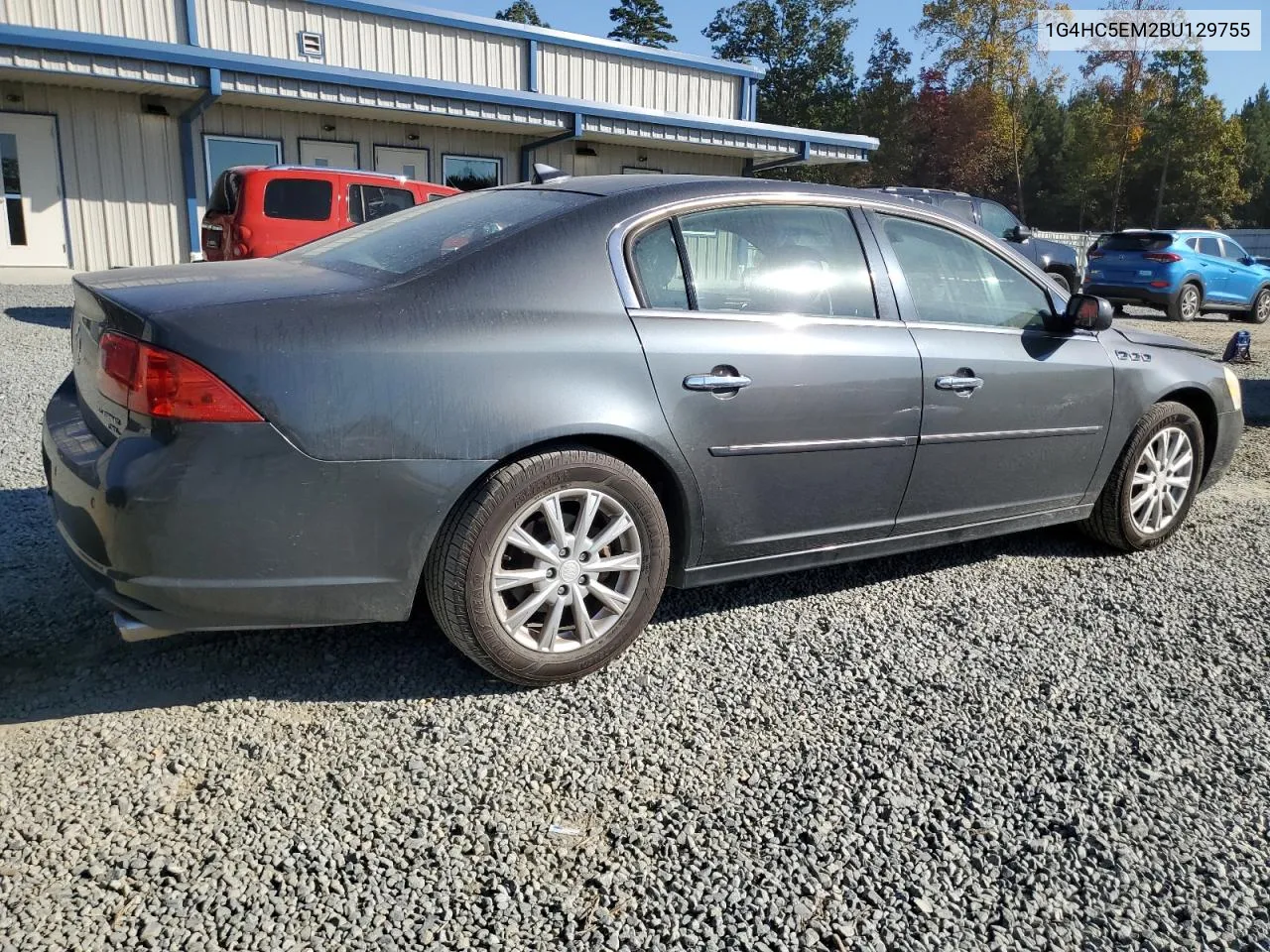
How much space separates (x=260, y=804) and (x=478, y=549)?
33.3 inches

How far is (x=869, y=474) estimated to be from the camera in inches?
139

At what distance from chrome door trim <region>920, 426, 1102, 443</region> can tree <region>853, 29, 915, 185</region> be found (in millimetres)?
46638

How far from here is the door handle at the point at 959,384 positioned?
362 centimetres

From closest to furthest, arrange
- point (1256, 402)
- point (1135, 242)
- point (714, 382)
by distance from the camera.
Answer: point (714, 382)
point (1256, 402)
point (1135, 242)

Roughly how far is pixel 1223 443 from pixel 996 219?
11669mm

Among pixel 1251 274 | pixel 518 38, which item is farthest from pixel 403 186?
pixel 1251 274

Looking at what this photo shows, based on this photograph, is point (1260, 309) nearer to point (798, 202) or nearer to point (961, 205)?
point (961, 205)

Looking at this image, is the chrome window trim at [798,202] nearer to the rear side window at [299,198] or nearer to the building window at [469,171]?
the rear side window at [299,198]

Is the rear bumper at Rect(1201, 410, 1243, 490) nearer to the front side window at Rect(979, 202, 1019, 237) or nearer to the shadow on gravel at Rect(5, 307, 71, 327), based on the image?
the shadow on gravel at Rect(5, 307, 71, 327)

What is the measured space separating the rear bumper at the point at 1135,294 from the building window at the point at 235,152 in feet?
45.0

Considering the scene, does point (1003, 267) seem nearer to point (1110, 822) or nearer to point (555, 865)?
point (1110, 822)

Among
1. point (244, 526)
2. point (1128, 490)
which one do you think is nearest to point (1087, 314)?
point (1128, 490)

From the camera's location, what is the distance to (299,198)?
11.4m

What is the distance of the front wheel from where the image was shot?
58.4 ft
